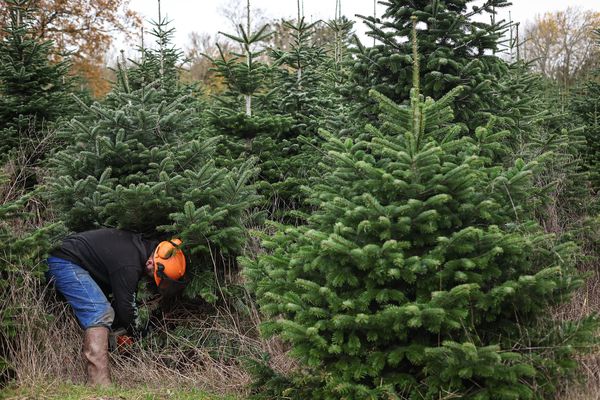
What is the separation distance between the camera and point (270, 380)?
446 centimetres

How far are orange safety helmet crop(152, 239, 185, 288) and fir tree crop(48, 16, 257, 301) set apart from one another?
0.13 m

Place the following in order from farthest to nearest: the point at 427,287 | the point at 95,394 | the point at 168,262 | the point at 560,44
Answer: the point at 560,44 < the point at 168,262 < the point at 95,394 < the point at 427,287

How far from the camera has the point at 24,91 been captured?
1015cm

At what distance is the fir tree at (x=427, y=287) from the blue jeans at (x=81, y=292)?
7.31ft

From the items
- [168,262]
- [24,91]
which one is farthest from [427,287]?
[24,91]

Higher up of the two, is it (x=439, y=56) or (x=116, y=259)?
(x=439, y=56)

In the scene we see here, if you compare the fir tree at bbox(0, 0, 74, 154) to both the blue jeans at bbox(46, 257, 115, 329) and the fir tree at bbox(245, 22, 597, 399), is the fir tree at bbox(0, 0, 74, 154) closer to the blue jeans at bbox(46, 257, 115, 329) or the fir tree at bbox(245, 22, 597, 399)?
the blue jeans at bbox(46, 257, 115, 329)

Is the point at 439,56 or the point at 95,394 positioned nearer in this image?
the point at 95,394

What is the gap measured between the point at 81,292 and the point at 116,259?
462 millimetres

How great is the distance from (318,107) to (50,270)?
4.57 meters

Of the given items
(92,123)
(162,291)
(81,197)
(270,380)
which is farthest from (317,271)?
(92,123)

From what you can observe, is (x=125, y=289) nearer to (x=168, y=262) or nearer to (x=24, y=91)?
(x=168, y=262)

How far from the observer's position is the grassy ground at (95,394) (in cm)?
470

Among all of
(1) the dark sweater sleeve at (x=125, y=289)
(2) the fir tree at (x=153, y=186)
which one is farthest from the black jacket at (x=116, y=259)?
(2) the fir tree at (x=153, y=186)
